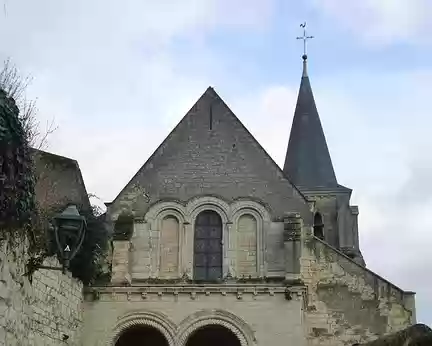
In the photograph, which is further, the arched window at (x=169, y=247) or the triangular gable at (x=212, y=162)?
the triangular gable at (x=212, y=162)

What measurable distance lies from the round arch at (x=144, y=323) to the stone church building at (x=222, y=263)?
2cm

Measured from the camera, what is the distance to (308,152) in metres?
29.7

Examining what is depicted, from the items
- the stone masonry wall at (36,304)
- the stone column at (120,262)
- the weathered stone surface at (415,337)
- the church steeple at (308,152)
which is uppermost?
the church steeple at (308,152)

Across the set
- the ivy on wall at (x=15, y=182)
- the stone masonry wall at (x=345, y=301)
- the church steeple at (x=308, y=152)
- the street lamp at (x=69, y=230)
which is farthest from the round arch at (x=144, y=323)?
the church steeple at (x=308, y=152)

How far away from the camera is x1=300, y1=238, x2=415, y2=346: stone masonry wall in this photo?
1734 cm

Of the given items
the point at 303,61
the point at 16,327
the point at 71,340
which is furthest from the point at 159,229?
the point at 303,61

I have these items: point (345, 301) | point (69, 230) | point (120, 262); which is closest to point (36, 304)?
point (69, 230)

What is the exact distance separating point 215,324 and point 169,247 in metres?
2.57

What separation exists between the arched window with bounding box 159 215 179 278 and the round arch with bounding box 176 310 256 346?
5.07ft

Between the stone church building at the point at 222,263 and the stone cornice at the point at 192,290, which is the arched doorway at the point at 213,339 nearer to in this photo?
the stone church building at the point at 222,263

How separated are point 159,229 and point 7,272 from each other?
1114 centimetres

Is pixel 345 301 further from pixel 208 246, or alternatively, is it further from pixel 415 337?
pixel 415 337

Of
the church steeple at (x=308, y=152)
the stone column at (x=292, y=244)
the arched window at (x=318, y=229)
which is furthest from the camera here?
the church steeple at (x=308, y=152)

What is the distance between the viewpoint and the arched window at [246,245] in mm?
17438
